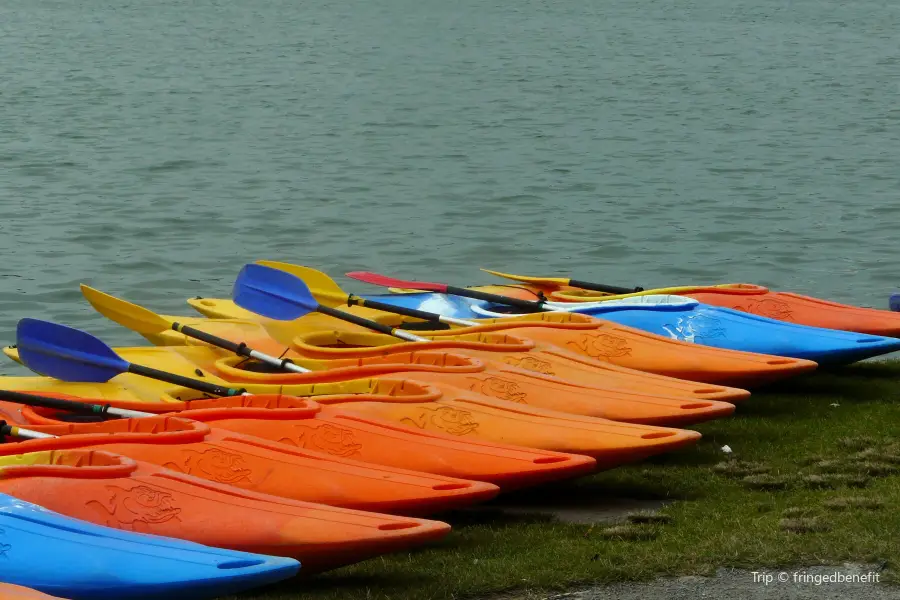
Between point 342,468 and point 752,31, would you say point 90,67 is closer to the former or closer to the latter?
point 752,31

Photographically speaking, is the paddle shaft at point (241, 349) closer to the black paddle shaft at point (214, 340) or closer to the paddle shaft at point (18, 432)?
the black paddle shaft at point (214, 340)

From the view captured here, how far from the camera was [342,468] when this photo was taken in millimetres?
5320

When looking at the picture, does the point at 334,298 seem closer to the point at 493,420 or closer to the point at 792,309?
the point at 493,420

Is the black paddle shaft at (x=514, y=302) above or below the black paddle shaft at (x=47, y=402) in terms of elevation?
above

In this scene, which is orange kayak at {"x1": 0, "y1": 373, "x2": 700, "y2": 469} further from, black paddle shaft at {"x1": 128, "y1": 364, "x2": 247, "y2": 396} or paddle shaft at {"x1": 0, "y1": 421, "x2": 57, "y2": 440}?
paddle shaft at {"x1": 0, "y1": 421, "x2": 57, "y2": 440}

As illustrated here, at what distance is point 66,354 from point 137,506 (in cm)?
237

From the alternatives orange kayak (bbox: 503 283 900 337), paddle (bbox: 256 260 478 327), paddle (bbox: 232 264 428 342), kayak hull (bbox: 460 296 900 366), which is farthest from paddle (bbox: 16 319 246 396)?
orange kayak (bbox: 503 283 900 337)

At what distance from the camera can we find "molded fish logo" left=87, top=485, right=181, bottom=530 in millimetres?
4648

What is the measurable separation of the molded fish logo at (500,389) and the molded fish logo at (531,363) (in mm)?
322

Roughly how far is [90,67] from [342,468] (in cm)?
2113

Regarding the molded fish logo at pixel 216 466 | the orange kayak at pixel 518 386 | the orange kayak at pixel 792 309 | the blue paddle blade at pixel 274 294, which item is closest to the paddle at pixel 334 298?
the blue paddle blade at pixel 274 294

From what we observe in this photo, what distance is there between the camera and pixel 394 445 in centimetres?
566

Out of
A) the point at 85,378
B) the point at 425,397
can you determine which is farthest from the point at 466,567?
the point at 85,378

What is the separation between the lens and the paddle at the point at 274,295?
7.78 meters
